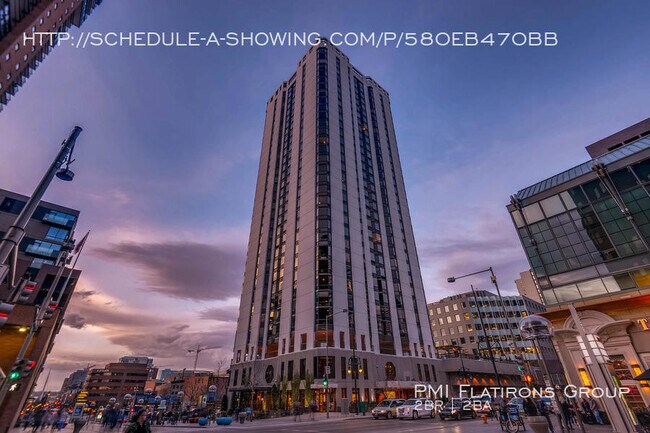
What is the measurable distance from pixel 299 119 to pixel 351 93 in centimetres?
1841

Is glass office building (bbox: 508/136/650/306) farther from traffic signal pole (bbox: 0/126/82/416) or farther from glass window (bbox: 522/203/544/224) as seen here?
traffic signal pole (bbox: 0/126/82/416)

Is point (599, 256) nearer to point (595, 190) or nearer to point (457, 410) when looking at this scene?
point (595, 190)

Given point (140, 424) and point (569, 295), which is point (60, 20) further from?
point (569, 295)

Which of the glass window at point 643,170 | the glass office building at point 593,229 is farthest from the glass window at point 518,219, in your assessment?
the glass window at point 643,170

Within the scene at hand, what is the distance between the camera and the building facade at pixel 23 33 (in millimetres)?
39125

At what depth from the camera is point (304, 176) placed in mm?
75375

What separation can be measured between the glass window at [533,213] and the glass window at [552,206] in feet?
1.58

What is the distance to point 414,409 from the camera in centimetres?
3070

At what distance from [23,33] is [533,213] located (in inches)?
2621

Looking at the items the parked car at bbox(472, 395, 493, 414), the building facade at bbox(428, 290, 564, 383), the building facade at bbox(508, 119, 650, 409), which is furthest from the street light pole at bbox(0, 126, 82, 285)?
the building facade at bbox(428, 290, 564, 383)

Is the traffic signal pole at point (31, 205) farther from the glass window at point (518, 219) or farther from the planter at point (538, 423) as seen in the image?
the glass window at point (518, 219)

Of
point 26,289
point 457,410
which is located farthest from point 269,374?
point 26,289

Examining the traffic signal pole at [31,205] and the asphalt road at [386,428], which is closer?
the traffic signal pole at [31,205]

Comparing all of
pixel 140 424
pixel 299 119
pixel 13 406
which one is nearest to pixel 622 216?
pixel 140 424
